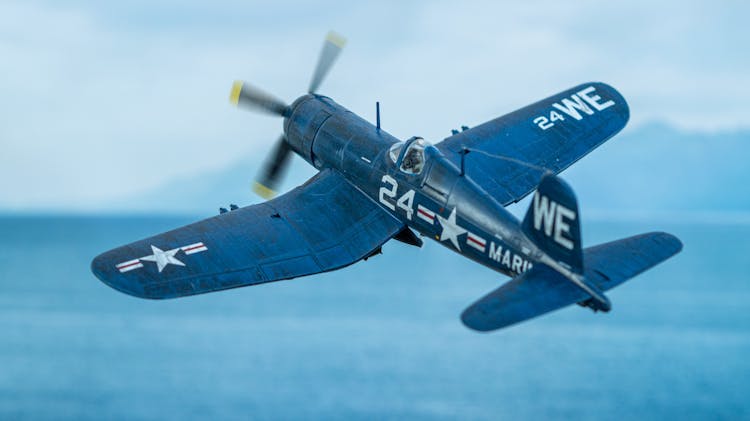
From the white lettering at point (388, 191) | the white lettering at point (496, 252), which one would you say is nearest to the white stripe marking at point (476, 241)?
the white lettering at point (496, 252)

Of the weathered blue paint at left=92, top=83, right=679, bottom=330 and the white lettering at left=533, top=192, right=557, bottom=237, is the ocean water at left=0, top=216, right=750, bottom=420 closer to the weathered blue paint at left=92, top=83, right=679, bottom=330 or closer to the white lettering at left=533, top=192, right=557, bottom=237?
the weathered blue paint at left=92, top=83, right=679, bottom=330

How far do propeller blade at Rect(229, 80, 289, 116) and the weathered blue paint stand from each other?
0.28 metres

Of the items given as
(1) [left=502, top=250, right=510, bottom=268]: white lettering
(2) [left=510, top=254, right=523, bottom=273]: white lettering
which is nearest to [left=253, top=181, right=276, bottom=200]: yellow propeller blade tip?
(1) [left=502, top=250, right=510, bottom=268]: white lettering

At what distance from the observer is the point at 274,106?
1842 cm

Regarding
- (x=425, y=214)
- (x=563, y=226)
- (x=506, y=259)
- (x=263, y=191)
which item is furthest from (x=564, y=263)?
(x=263, y=191)

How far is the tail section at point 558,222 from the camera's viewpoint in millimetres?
12523

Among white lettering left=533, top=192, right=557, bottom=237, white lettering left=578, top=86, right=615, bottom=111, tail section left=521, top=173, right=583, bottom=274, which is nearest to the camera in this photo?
tail section left=521, top=173, right=583, bottom=274

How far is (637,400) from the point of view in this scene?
9306 cm

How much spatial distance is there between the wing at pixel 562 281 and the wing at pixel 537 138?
3.61 meters

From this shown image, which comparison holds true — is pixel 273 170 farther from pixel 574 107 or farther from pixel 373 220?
pixel 574 107

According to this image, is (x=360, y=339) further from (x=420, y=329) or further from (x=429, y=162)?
(x=429, y=162)

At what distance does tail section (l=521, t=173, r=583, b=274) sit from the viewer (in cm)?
1252

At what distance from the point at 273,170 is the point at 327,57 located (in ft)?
9.57

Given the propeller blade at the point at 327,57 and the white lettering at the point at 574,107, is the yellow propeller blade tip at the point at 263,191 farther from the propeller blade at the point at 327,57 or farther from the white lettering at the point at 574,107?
the white lettering at the point at 574,107
